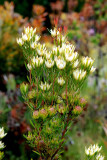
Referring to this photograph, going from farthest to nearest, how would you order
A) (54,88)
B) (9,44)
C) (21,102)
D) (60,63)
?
(9,44)
(21,102)
(54,88)
(60,63)

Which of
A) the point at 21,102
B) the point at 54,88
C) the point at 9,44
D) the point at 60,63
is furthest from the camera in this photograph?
the point at 9,44

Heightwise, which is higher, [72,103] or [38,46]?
[38,46]

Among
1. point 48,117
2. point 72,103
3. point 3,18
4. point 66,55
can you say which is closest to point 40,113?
point 48,117

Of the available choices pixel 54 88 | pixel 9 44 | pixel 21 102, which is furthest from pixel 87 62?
pixel 9 44

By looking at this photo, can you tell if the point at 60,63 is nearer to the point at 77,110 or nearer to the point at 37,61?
the point at 37,61

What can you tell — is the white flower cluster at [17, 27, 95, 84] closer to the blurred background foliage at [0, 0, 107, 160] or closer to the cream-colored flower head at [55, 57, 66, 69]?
the cream-colored flower head at [55, 57, 66, 69]

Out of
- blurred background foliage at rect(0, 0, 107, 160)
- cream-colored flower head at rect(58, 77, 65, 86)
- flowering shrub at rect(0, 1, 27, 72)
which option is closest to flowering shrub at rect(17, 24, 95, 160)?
cream-colored flower head at rect(58, 77, 65, 86)

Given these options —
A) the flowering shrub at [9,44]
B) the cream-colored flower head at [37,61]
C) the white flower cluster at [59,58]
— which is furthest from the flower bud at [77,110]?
the flowering shrub at [9,44]

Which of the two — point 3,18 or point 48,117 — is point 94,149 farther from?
point 3,18
